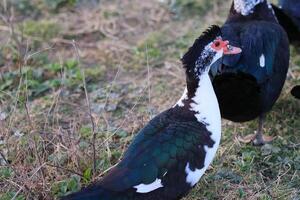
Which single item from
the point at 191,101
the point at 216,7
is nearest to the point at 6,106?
the point at 191,101

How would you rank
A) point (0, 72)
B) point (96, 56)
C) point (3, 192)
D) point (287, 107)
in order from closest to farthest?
point (3, 192) → point (287, 107) → point (0, 72) → point (96, 56)

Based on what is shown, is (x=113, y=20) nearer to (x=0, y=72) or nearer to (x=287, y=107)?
(x=0, y=72)

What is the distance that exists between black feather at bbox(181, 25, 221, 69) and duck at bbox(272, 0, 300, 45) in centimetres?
170

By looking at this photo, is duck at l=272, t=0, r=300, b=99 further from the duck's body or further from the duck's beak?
the duck's body

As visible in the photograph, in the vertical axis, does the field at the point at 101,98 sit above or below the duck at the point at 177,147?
below

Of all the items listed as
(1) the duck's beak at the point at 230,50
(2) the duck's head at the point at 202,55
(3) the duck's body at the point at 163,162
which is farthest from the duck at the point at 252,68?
(3) the duck's body at the point at 163,162

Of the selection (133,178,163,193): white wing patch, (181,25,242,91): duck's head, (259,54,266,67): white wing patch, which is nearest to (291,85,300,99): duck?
(259,54,266,67): white wing patch

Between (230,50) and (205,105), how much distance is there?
41 centimetres

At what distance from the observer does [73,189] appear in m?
3.96

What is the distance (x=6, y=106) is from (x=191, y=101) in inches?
A: 69.0

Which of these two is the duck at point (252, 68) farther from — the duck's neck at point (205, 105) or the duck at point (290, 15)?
the duck at point (290, 15)

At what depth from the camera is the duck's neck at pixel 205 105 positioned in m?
3.65

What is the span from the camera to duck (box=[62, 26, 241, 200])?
3.32 metres

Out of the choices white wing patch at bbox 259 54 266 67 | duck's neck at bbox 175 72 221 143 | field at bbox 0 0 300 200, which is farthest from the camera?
white wing patch at bbox 259 54 266 67
